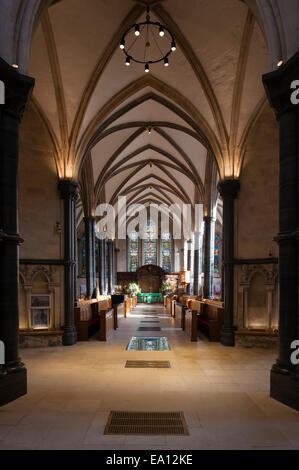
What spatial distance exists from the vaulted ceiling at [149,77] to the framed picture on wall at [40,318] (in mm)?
4458

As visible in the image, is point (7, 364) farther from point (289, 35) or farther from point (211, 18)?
point (211, 18)

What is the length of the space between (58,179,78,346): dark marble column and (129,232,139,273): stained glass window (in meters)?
25.5

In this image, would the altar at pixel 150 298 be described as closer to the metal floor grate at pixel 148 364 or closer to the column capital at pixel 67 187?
the column capital at pixel 67 187

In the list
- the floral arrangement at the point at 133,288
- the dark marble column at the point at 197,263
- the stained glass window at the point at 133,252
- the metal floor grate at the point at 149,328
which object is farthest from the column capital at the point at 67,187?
the stained glass window at the point at 133,252

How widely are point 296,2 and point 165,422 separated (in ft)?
22.2

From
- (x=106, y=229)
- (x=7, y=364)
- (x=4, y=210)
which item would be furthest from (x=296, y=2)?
(x=106, y=229)

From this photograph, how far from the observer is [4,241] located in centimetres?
581

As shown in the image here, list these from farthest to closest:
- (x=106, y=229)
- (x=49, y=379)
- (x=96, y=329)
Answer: (x=106, y=229) < (x=96, y=329) < (x=49, y=379)

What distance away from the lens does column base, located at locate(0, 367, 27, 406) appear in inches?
219

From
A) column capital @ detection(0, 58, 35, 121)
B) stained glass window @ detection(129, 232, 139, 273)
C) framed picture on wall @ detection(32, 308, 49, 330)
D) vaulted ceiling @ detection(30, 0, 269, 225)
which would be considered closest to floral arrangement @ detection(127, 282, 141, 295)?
stained glass window @ detection(129, 232, 139, 273)

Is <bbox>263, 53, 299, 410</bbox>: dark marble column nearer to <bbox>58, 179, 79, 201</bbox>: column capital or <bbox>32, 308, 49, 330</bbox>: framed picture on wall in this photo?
<bbox>58, 179, 79, 201</bbox>: column capital

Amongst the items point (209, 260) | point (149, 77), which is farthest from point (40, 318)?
point (149, 77)

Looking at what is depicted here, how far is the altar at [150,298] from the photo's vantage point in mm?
32156

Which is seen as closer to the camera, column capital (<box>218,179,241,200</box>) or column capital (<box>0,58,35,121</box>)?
column capital (<box>0,58,35,121</box>)
